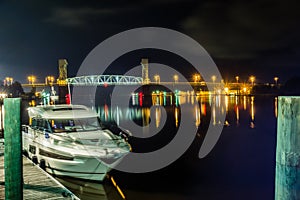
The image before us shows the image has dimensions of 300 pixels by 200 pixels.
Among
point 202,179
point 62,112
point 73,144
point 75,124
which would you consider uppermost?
point 62,112

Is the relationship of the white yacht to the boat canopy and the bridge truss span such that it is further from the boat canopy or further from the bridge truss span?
the bridge truss span

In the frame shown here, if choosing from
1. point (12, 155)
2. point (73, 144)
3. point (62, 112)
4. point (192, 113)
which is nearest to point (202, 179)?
point (73, 144)

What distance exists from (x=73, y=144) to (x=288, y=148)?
881 cm

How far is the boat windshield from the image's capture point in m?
12.4

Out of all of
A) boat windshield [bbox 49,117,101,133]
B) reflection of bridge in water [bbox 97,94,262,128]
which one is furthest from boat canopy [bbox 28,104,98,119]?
reflection of bridge in water [bbox 97,94,262,128]

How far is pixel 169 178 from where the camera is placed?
14.0 m

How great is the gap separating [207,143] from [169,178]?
10185 mm

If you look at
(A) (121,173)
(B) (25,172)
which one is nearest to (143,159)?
(A) (121,173)

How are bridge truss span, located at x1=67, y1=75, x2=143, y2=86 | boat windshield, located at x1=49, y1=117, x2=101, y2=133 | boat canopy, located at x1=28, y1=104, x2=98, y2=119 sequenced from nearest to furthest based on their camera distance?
1. boat windshield, located at x1=49, y1=117, x2=101, y2=133
2. boat canopy, located at x1=28, y1=104, x2=98, y2=119
3. bridge truss span, located at x1=67, y1=75, x2=143, y2=86

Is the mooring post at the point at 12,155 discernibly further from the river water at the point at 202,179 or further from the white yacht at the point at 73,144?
the river water at the point at 202,179

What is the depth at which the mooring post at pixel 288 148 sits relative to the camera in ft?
12.5

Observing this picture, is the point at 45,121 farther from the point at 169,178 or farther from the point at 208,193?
the point at 208,193

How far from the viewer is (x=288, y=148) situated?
3898 millimetres

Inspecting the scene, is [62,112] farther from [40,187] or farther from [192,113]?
[192,113]
